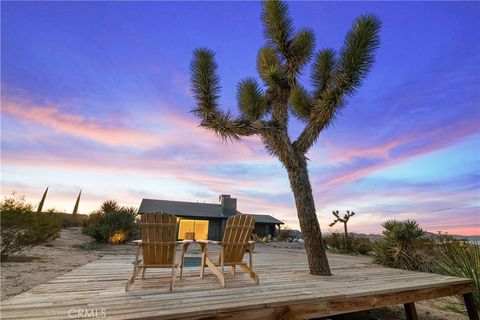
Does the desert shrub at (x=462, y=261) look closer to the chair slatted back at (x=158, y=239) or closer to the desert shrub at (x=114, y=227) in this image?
the chair slatted back at (x=158, y=239)

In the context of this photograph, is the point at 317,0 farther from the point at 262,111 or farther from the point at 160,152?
the point at 160,152

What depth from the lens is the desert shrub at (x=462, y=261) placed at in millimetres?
4443

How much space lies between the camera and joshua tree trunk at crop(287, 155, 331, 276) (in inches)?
180

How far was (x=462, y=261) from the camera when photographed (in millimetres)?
4652

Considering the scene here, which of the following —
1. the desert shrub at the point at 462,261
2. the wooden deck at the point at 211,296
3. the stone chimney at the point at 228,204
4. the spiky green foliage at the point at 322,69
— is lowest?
the wooden deck at the point at 211,296

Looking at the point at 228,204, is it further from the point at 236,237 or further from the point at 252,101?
the point at 236,237

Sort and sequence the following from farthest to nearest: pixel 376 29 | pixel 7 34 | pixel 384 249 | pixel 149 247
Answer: pixel 384 249 → pixel 7 34 → pixel 376 29 → pixel 149 247

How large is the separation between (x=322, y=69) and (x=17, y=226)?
9838mm

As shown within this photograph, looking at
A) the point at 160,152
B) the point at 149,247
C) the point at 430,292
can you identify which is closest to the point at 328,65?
the point at 430,292

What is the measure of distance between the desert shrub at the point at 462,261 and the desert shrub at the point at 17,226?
1134 cm

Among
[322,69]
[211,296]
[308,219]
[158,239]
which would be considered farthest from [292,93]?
[211,296]

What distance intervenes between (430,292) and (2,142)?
12.6 metres

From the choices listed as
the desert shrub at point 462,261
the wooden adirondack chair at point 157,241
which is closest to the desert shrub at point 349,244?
the desert shrub at point 462,261

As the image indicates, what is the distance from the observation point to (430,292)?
3801mm
